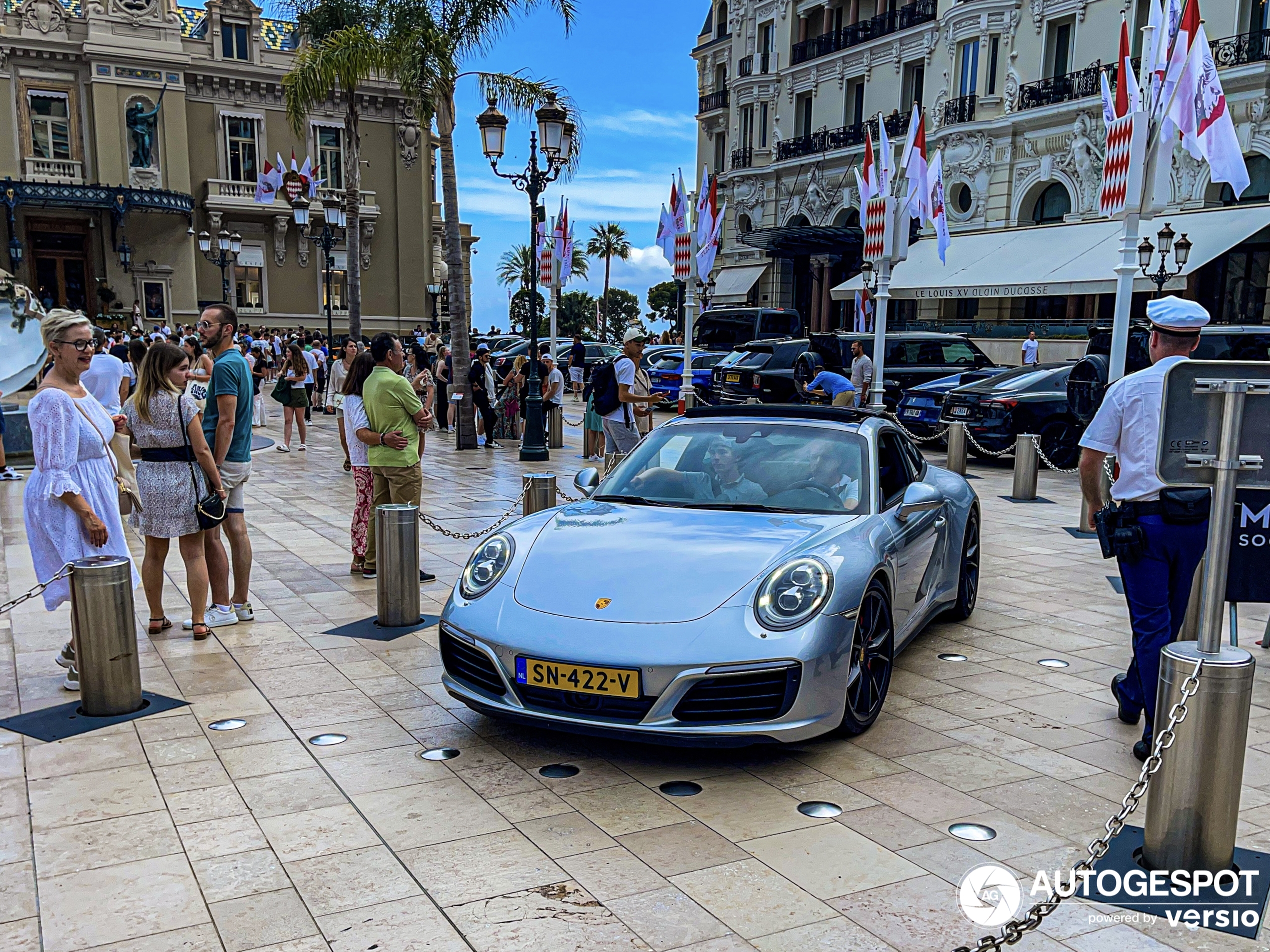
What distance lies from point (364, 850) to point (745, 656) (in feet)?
5.12

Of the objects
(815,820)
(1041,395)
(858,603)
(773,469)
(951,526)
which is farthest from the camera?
(1041,395)

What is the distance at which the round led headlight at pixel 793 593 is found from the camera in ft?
13.5

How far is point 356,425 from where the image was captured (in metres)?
7.90

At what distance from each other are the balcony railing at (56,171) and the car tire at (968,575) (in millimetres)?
40460

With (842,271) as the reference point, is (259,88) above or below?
above

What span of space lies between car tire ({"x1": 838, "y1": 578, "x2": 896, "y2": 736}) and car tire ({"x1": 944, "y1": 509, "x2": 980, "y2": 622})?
1871mm

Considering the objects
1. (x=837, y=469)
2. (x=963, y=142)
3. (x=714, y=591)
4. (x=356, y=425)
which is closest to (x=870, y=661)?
(x=714, y=591)

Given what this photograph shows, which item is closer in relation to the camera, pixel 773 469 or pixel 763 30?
pixel 773 469

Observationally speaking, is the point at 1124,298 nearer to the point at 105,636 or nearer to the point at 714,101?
the point at 105,636

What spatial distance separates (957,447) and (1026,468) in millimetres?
1965

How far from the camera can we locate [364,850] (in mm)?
3557

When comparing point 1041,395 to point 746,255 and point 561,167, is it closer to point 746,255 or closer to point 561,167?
point 561,167

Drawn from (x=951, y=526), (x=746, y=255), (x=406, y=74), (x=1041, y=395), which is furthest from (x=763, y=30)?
(x=951, y=526)
